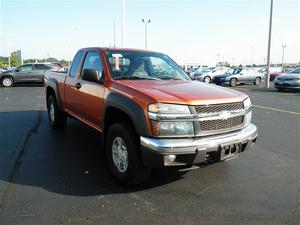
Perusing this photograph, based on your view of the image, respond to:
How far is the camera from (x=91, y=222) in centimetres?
344

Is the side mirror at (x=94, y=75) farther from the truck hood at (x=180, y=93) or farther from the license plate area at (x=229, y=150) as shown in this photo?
the license plate area at (x=229, y=150)

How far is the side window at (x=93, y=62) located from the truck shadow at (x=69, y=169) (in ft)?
4.95

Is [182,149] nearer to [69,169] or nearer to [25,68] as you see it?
[69,169]

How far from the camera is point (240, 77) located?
27297mm

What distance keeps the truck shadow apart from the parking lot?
0.01 m

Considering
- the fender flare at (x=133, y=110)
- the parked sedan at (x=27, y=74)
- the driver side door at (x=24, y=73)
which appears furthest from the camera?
the driver side door at (x=24, y=73)

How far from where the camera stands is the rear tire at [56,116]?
760 cm

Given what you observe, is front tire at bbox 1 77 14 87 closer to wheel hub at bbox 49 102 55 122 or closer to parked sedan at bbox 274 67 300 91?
wheel hub at bbox 49 102 55 122

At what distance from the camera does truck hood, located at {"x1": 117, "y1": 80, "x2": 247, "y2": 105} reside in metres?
3.99

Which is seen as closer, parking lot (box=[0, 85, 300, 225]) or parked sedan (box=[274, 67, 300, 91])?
parking lot (box=[0, 85, 300, 225])

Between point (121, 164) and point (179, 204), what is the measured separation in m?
0.99

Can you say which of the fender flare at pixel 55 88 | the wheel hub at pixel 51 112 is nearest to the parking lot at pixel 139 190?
the fender flare at pixel 55 88

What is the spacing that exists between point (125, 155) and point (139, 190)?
1.59ft

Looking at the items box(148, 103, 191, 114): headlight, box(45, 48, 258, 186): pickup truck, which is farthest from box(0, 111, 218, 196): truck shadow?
box(148, 103, 191, 114): headlight
